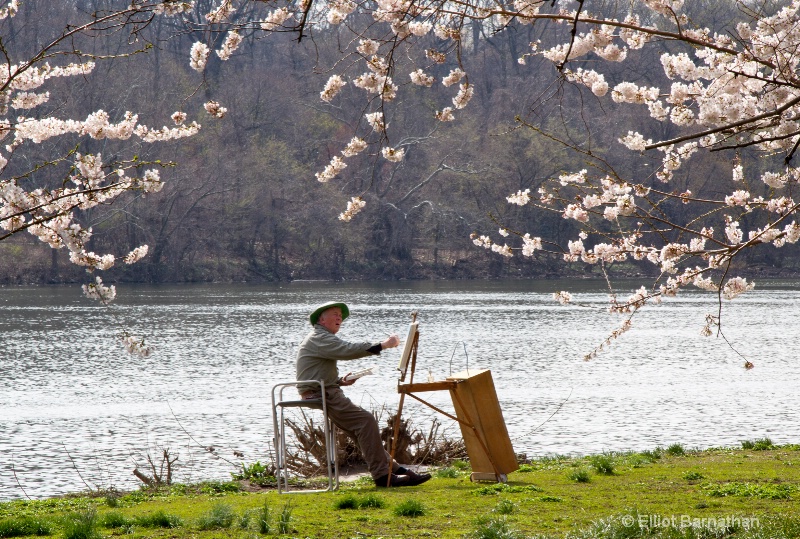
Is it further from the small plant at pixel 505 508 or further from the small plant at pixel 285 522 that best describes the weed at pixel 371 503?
the small plant at pixel 285 522

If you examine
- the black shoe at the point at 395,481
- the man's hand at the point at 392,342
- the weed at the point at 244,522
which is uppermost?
the man's hand at the point at 392,342

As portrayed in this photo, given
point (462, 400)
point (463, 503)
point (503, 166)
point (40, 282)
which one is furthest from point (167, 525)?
point (503, 166)

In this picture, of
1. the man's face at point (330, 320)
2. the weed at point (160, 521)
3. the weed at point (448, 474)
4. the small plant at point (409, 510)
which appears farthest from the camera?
the weed at point (448, 474)

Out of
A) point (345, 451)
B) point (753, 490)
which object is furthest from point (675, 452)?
point (753, 490)

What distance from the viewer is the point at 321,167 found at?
61.0m

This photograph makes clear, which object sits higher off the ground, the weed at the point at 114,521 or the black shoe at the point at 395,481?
the weed at the point at 114,521

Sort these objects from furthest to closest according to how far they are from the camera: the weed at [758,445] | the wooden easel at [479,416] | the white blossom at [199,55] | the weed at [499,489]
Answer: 1. the weed at [758,445]
2. the white blossom at [199,55]
3. the wooden easel at [479,416]
4. the weed at [499,489]

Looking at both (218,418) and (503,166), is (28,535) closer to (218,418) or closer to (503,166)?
(218,418)

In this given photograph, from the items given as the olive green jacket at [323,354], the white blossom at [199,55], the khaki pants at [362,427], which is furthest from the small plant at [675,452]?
the white blossom at [199,55]

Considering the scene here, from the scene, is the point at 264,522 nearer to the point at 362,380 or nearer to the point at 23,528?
the point at 23,528

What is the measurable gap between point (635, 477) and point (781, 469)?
1.27 meters

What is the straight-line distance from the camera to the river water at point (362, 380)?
1255cm

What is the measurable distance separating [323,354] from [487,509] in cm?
184

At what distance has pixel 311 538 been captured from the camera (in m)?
5.39
